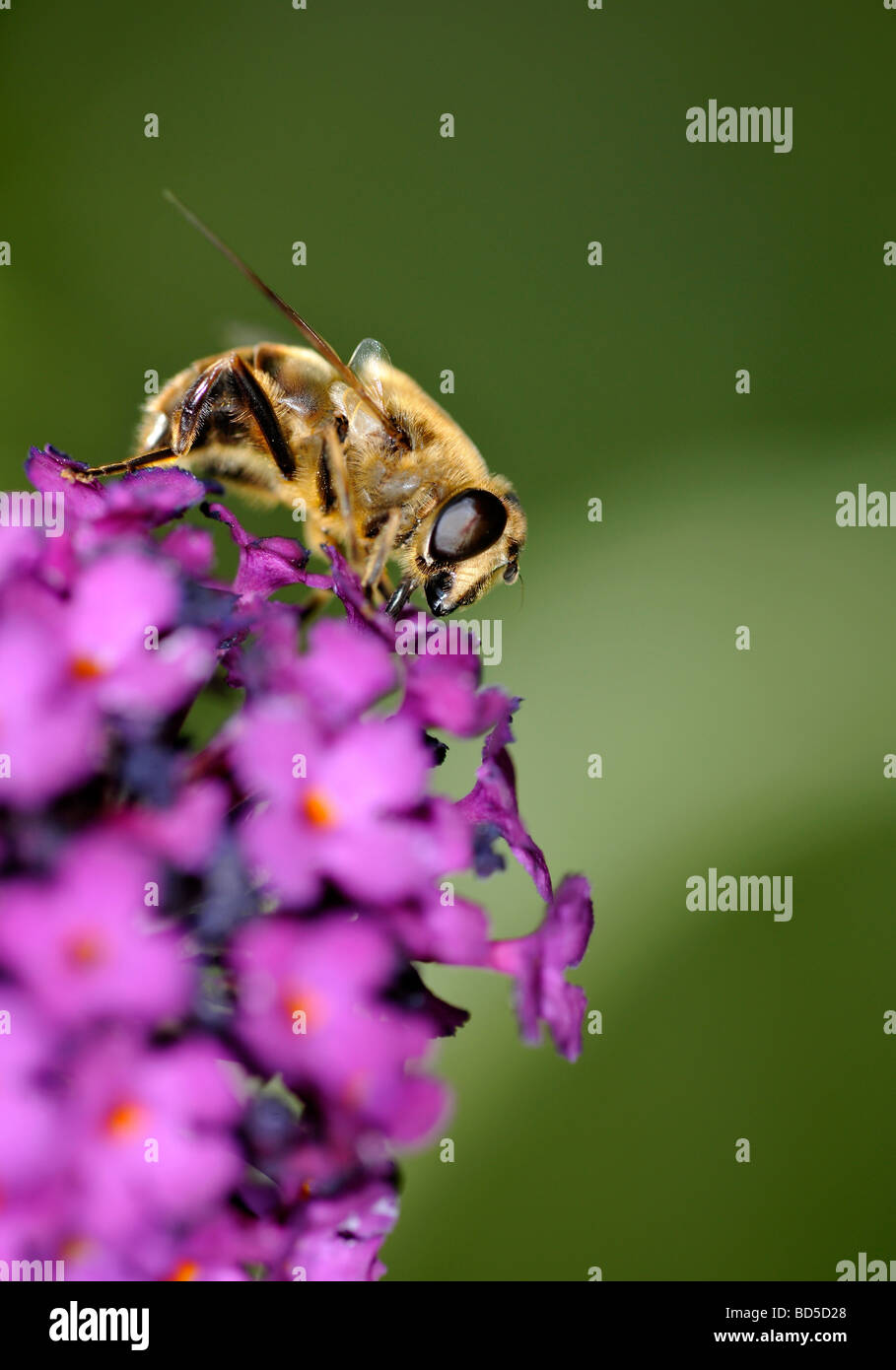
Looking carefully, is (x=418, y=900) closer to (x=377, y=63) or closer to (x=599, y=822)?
(x=599, y=822)

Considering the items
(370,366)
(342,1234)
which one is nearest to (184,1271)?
(342,1234)

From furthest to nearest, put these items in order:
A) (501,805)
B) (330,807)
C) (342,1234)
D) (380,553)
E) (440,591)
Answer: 1. (440,591)
2. (380,553)
3. (501,805)
4. (342,1234)
5. (330,807)

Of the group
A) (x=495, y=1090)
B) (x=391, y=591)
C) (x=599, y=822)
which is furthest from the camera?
(x=599, y=822)

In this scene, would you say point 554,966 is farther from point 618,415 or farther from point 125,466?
point 618,415

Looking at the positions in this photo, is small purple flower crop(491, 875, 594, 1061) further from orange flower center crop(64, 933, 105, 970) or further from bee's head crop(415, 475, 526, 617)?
bee's head crop(415, 475, 526, 617)

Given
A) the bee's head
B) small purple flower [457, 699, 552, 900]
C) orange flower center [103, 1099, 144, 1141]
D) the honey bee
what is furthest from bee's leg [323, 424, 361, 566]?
orange flower center [103, 1099, 144, 1141]

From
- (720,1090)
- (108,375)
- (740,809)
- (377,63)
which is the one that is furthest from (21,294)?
(720,1090)
